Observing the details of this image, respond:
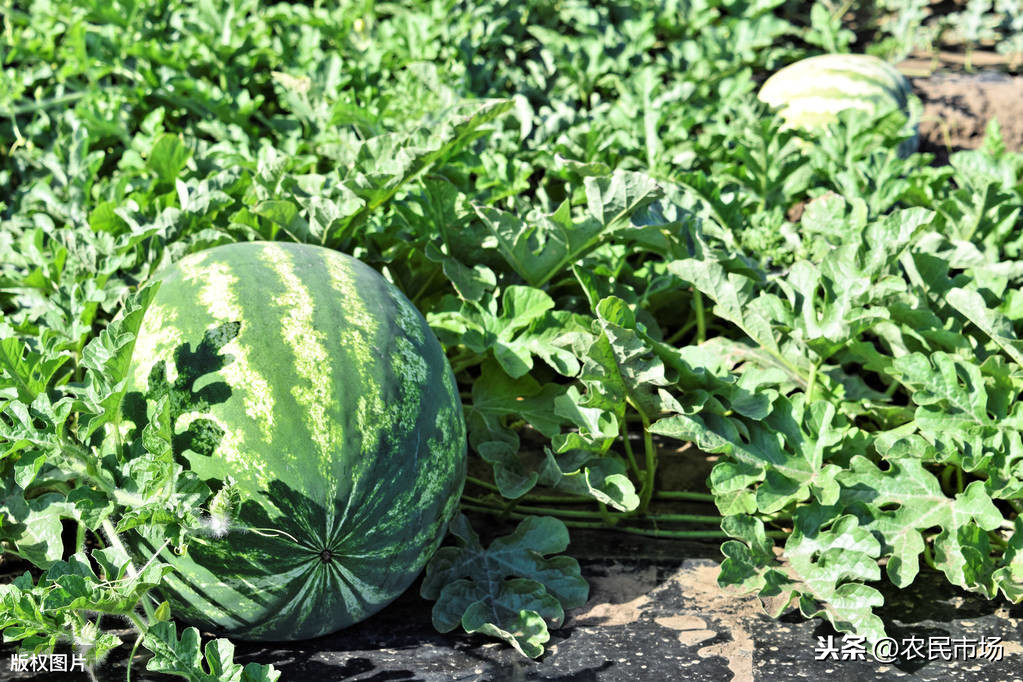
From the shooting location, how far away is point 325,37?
4.23 m

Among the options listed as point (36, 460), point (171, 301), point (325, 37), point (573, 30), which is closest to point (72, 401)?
point (36, 460)

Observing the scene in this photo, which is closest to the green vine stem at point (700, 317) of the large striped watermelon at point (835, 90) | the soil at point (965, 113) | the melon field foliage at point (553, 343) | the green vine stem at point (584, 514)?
the melon field foliage at point (553, 343)

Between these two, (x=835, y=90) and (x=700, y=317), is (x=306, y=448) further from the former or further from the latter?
(x=835, y=90)

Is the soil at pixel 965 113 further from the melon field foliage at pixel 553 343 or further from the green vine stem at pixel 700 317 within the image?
the green vine stem at pixel 700 317

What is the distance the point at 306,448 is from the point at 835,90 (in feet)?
9.80

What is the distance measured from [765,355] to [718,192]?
0.62 meters

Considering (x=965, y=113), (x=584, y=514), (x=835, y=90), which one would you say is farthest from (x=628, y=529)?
(x=965, y=113)

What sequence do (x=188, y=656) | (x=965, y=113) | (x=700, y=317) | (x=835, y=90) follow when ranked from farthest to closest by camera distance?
(x=965, y=113)
(x=835, y=90)
(x=700, y=317)
(x=188, y=656)

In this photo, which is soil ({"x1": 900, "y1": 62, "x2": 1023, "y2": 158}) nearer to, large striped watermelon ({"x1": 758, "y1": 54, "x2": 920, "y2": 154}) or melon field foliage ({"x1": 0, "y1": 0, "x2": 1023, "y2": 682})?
large striped watermelon ({"x1": 758, "y1": 54, "x2": 920, "y2": 154})

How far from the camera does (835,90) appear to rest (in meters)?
4.06

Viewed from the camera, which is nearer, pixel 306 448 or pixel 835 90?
pixel 306 448

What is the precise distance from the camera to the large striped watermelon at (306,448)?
74.7 inches

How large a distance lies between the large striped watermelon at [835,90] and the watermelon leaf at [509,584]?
2.34 meters

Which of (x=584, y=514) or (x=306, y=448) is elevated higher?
(x=306, y=448)
